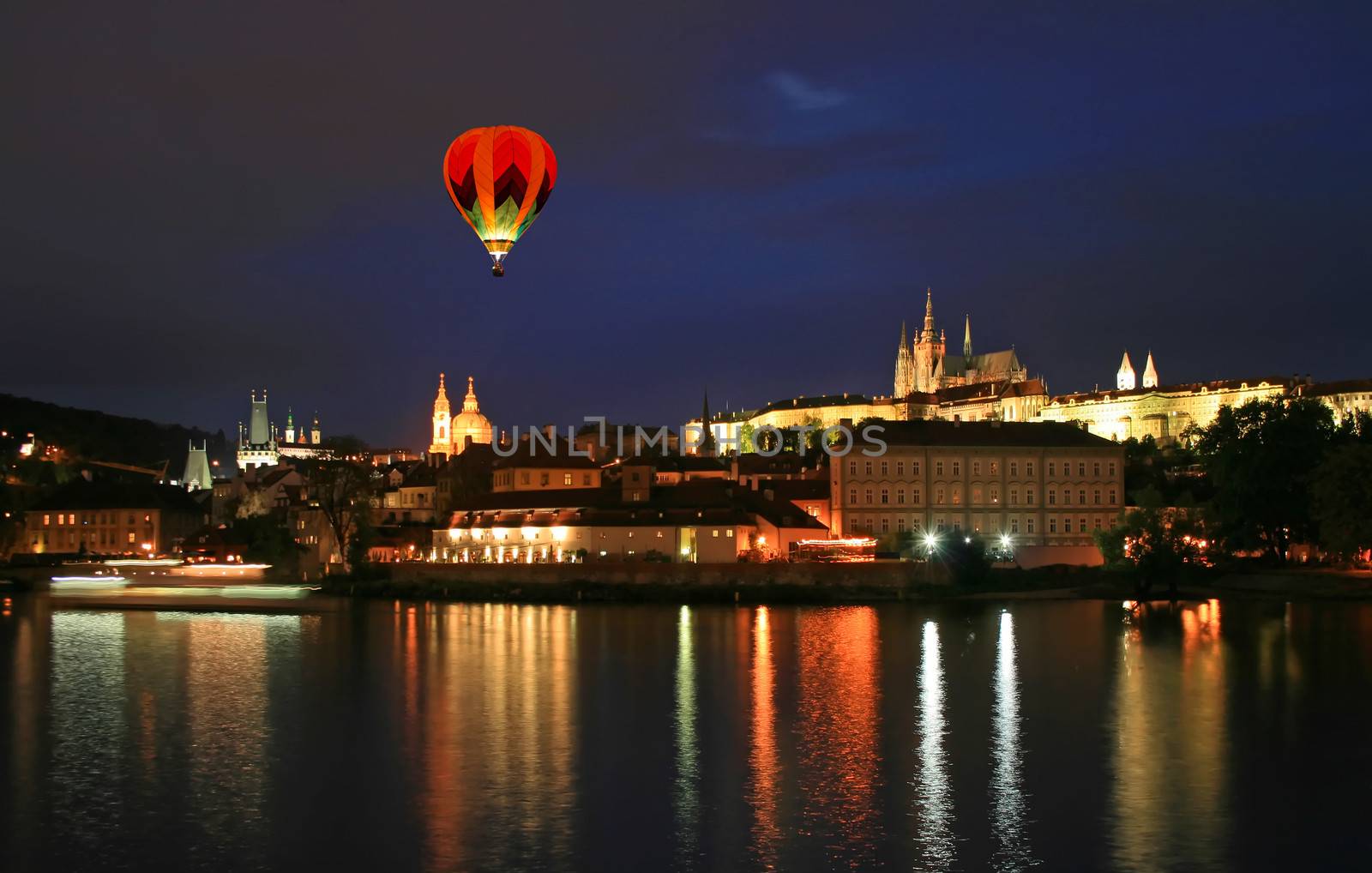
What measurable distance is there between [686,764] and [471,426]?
107m

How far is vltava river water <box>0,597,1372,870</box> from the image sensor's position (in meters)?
17.4

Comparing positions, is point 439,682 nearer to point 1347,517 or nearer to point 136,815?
point 136,815

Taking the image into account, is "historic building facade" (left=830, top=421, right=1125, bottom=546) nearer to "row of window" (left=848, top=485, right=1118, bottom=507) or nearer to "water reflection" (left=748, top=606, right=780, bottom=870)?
"row of window" (left=848, top=485, right=1118, bottom=507)

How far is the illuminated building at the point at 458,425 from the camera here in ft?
412

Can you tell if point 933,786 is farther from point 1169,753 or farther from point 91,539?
point 91,539

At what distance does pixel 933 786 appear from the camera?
2045 centimetres

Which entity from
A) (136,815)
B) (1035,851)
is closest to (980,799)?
(1035,851)

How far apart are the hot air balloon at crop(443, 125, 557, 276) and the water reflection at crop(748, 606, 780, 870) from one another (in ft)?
42.0

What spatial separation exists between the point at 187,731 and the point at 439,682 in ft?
22.6

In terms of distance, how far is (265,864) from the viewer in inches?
Answer: 653

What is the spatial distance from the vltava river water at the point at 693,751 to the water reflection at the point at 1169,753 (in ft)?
0.27

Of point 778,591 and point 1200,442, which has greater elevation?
point 1200,442

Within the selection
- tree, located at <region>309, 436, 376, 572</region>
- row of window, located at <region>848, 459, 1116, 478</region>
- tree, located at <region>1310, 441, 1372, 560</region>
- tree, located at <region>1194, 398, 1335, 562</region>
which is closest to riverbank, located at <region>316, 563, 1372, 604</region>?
tree, located at <region>1194, 398, 1335, 562</region>

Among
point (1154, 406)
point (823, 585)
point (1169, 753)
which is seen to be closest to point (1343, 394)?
point (1154, 406)
